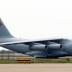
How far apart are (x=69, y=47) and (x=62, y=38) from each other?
202 cm

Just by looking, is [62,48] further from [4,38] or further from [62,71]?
[62,71]

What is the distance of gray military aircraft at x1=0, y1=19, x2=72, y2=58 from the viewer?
39500mm

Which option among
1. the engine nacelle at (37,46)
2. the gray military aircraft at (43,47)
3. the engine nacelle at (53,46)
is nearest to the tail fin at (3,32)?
the gray military aircraft at (43,47)

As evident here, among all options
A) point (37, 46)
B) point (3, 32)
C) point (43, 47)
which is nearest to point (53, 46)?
point (43, 47)

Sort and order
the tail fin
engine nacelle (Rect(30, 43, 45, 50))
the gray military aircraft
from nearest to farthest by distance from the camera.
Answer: engine nacelle (Rect(30, 43, 45, 50)) < the gray military aircraft < the tail fin

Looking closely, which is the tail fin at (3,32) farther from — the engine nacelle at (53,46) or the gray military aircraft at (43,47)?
the engine nacelle at (53,46)

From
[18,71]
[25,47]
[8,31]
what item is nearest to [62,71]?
[18,71]

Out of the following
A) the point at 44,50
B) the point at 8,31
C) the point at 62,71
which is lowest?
the point at 62,71

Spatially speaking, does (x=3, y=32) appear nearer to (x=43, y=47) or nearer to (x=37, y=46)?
(x=37, y=46)

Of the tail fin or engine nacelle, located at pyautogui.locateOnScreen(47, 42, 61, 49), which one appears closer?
engine nacelle, located at pyautogui.locateOnScreen(47, 42, 61, 49)

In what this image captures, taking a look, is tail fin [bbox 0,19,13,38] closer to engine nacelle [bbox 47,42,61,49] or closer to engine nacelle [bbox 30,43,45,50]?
engine nacelle [bbox 30,43,45,50]

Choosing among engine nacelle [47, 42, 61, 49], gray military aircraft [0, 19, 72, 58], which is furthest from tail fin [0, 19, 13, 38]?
engine nacelle [47, 42, 61, 49]

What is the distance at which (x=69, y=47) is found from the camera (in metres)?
39.3

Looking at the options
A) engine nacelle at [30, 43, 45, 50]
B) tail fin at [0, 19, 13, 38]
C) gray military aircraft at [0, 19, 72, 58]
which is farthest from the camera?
tail fin at [0, 19, 13, 38]
